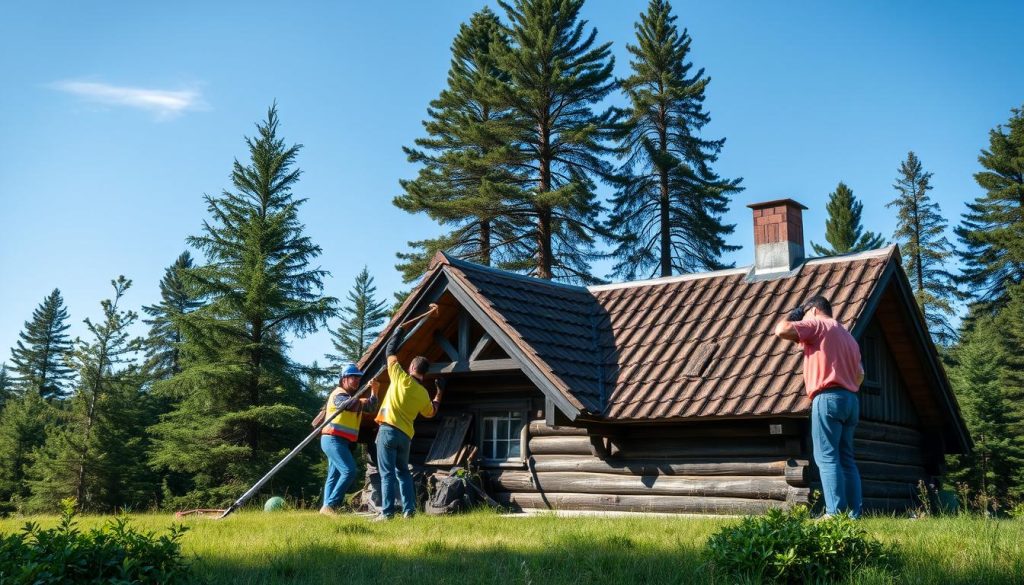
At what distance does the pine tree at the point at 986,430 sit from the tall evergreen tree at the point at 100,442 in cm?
2728

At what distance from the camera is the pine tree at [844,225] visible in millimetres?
41750

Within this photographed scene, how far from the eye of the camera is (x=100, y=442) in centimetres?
3100

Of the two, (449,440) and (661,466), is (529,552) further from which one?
(449,440)

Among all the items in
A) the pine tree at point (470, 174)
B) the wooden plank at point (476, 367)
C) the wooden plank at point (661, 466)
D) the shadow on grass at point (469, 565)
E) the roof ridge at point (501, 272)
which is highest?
the pine tree at point (470, 174)

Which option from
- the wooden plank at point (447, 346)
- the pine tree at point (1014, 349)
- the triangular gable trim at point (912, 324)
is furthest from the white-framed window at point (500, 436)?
the pine tree at point (1014, 349)

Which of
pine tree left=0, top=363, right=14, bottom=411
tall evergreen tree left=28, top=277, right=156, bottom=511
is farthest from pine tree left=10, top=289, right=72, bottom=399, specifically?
tall evergreen tree left=28, top=277, right=156, bottom=511

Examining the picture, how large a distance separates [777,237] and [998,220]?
32708 mm

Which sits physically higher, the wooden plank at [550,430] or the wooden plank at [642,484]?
the wooden plank at [550,430]

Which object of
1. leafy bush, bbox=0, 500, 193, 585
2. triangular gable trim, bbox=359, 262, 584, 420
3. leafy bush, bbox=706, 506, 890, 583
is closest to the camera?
leafy bush, bbox=0, 500, 193, 585

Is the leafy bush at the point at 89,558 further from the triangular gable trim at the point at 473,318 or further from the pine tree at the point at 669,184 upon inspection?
the pine tree at the point at 669,184

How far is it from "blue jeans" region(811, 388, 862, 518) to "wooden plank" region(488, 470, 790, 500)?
1.84 m

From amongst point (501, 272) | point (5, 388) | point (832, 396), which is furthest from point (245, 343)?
point (5, 388)

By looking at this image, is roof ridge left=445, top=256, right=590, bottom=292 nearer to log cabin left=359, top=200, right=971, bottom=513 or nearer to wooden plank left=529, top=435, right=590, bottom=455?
log cabin left=359, top=200, right=971, bottom=513

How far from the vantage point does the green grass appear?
6.25 meters
